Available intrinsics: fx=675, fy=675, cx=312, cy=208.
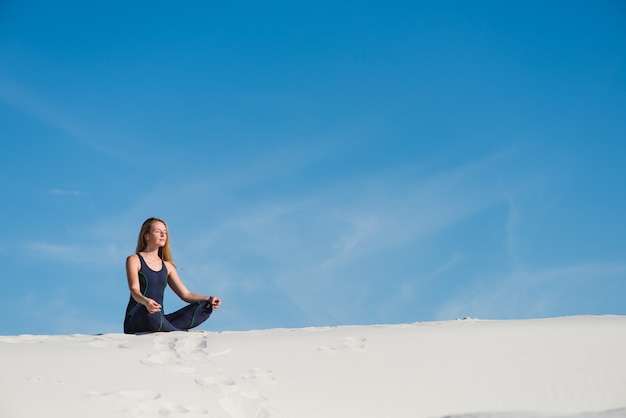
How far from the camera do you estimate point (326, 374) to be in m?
4.30

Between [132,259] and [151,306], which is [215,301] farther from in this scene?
[132,259]

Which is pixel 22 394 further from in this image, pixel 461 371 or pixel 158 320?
pixel 461 371

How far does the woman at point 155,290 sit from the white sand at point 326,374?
0.84 feet

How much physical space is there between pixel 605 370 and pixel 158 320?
3.33 meters

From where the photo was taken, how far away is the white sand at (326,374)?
3.79m

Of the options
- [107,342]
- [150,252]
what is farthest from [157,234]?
[107,342]

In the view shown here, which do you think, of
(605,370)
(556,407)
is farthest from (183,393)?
(605,370)

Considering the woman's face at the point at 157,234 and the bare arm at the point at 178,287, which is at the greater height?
the woman's face at the point at 157,234

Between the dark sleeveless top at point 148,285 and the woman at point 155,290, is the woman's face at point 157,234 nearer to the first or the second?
the woman at point 155,290

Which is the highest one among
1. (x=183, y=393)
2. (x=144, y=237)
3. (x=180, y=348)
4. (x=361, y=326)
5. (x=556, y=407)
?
(x=144, y=237)

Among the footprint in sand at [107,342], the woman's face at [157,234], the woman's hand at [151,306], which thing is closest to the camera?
the footprint in sand at [107,342]

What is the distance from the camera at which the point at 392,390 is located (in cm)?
412

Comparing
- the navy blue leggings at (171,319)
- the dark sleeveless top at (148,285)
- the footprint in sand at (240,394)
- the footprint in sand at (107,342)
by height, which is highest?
the dark sleeveless top at (148,285)

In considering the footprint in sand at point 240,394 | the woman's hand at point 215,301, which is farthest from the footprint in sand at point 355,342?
the woman's hand at point 215,301
